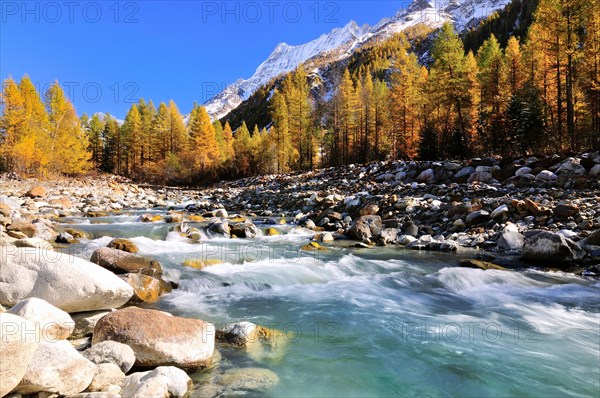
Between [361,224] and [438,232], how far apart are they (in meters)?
2.69

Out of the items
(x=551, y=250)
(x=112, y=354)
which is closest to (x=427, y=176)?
(x=551, y=250)

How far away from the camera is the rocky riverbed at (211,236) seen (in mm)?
3264

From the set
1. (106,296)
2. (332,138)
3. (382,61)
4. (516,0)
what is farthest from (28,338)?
(516,0)

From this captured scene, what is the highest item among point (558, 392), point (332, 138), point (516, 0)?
point (516, 0)

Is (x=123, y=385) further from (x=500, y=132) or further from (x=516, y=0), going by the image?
(x=516, y=0)

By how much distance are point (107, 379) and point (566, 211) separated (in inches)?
490

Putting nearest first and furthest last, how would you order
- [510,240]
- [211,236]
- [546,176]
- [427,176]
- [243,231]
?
1. [510,240]
2. [211,236]
3. [243,231]
4. [546,176]
5. [427,176]

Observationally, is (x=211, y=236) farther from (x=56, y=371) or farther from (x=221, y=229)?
(x=56, y=371)

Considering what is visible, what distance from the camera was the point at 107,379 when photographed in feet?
10.7

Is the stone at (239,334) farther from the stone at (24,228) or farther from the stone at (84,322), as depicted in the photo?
the stone at (24,228)

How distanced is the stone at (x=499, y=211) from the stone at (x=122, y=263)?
35.0 feet

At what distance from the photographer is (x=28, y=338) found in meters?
2.76

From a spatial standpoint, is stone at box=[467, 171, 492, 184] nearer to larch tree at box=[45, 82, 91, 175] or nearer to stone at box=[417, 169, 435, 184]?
stone at box=[417, 169, 435, 184]

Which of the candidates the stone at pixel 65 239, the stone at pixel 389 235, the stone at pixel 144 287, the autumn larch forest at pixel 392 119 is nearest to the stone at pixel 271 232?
the stone at pixel 389 235
